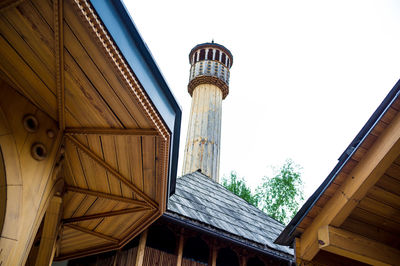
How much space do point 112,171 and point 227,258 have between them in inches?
199

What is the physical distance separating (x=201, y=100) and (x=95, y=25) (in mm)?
15993

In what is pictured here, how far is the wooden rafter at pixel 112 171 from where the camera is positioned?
419 centimetres

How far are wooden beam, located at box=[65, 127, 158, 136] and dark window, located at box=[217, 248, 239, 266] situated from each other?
552 centimetres

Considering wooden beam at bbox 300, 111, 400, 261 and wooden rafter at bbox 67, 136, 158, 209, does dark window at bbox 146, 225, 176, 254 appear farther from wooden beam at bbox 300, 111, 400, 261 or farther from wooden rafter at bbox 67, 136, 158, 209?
wooden beam at bbox 300, 111, 400, 261

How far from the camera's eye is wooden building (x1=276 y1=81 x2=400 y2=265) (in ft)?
11.4

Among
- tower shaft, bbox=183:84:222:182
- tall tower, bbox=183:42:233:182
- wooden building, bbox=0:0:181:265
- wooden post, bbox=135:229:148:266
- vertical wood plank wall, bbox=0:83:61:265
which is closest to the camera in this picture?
wooden building, bbox=0:0:181:265

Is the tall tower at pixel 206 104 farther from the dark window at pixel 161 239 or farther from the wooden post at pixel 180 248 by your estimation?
the wooden post at pixel 180 248

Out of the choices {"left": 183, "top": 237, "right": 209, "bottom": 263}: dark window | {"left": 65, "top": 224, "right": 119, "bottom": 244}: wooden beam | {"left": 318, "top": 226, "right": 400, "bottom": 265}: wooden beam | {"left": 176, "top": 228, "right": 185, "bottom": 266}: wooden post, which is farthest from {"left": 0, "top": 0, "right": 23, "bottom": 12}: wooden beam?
{"left": 183, "top": 237, "right": 209, "bottom": 263}: dark window

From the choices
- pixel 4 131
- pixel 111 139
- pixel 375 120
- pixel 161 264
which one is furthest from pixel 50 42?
pixel 161 264

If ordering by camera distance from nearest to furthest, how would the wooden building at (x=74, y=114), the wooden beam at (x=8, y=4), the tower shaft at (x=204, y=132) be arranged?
the wooden beam at (x=8, y=4), the wooden building at (x=74, y=114), the tower shaft at (x=204, y=132)

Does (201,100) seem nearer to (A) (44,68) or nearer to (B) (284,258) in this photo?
(B) (284,258)

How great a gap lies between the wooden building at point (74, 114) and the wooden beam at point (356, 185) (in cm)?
183

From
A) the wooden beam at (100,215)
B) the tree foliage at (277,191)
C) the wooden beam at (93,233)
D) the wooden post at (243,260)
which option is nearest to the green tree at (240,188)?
the tree foliage at (277,191)

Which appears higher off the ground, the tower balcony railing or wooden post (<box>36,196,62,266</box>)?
the tower balcony railing
